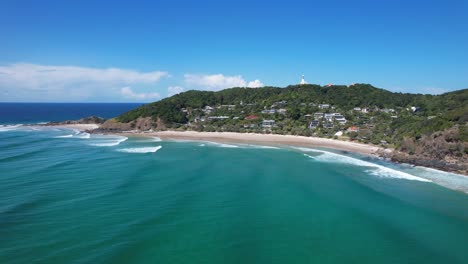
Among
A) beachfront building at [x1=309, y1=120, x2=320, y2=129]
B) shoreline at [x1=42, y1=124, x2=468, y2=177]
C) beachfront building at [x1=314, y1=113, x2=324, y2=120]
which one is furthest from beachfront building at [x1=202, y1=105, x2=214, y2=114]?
beachfront building at [x1=309, y1=120, x2=320, y2=129]

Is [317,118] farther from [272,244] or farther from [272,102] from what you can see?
[272,244]

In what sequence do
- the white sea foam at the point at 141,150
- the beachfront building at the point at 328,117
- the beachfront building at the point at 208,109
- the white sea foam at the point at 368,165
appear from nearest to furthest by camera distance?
the white sea foam at the point at 368,165, the white sea foam at the point at 141,150, the beachfront building at the point at 328,117, the beachfront building at the point at 208,109

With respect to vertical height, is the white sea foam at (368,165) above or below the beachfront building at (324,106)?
below

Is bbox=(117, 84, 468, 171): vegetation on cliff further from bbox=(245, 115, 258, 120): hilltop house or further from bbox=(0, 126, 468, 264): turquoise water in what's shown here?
bbox=(0, 126, 468, 264): turquoise water

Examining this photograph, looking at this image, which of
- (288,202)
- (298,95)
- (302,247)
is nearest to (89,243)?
(302,247)

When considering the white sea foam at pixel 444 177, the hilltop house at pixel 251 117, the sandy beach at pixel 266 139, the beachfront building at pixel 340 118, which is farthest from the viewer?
the hilltop house at pixel 251 117

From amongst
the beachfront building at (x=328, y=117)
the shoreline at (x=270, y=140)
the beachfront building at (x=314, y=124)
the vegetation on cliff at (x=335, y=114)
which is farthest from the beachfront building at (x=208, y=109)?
the beachfront building at (x=328, y=117)

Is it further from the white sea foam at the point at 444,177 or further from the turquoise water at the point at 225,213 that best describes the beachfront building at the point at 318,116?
the white sea foam at the point at 444,177
